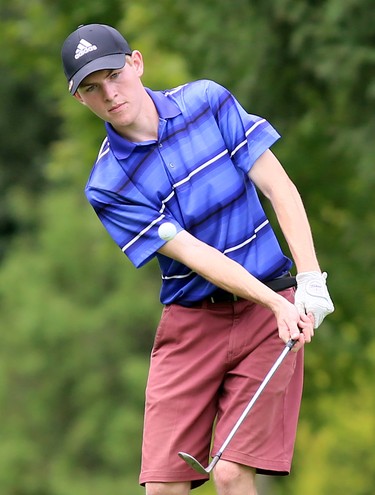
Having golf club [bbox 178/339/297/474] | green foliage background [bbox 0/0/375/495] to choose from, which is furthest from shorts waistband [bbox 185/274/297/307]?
green foliage background [bbox 0/0/375/495]

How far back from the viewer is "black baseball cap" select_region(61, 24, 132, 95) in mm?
6359

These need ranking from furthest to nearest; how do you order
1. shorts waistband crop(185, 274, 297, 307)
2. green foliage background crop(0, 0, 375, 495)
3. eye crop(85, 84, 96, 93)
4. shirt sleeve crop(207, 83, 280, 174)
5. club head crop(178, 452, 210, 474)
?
green foliage background crop(0, 0, 375, 495) → shorts waistband crop(185, 274, 297, 307) → shirt sleeve crop(207, 83, 280, 174) → eye crop(85, 84, 96, 93) → club head crop(178, 452, 210, 474)

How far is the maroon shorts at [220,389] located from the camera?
663 cm

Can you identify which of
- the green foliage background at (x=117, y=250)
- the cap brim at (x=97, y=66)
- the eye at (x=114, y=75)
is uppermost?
the cap brim at (x=97, y=66)

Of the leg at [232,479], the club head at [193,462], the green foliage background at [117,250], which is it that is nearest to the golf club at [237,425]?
the club head at [193,462]

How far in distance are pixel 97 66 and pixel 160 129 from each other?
16.3 inches

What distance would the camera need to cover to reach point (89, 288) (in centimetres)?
3581

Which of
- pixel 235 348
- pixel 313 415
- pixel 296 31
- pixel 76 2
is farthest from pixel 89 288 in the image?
pixel 235 348

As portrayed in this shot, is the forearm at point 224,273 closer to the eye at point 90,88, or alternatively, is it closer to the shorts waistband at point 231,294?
the shorts waistband at point 231,294

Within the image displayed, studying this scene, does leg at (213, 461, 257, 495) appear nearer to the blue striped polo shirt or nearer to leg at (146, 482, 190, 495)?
leg at (146, 482, 190, 495)

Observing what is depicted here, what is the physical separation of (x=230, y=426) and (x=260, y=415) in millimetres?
152

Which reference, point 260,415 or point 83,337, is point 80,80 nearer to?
point 260,415

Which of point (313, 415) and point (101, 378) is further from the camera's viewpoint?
point (101, 378)

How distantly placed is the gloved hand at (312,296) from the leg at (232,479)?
74cm
